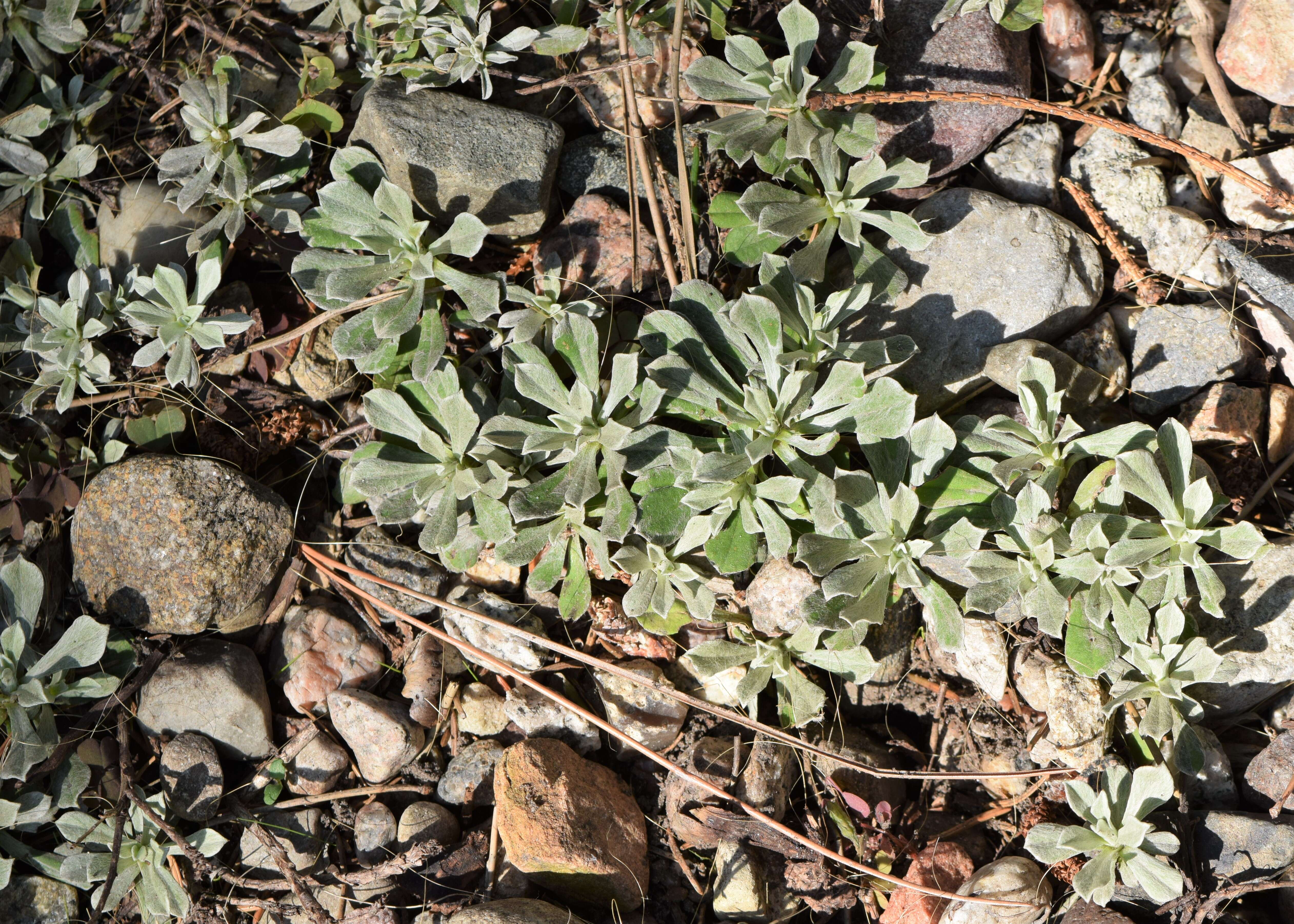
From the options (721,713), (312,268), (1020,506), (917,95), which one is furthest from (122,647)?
(917,95)

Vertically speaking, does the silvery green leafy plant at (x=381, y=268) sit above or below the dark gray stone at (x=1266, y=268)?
below

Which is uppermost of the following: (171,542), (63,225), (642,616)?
(63,225)

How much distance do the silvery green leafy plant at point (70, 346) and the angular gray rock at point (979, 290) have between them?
8.97 feet

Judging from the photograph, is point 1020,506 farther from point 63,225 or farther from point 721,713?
point 63,225

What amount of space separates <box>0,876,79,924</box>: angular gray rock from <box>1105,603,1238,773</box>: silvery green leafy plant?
363cm

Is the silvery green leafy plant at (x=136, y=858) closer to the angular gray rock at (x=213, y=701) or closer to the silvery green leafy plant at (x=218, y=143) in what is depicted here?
the angular gray rock at (x=213, y=701)

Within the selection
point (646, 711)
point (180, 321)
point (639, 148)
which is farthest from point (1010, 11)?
point (180, 321)

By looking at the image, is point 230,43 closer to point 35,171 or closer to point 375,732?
point 35,171

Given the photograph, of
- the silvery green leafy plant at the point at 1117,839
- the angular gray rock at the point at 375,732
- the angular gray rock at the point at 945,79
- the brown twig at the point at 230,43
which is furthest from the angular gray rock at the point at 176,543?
the silvery green leafy plant at the point at 1117,839

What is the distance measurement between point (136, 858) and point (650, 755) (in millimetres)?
1862

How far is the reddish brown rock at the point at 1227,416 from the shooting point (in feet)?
9.62

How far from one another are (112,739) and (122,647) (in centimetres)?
34

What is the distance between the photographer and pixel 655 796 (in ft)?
10.2

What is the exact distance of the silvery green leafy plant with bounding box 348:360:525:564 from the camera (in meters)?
2.95
